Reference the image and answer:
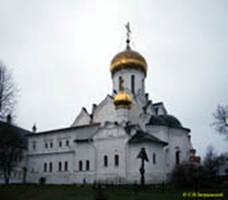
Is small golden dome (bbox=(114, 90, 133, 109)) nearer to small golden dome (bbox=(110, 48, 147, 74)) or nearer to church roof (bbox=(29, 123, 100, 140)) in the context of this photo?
church roof (bbox=(29, 123, 100, 140))

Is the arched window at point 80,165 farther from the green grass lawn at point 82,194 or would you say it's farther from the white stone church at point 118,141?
the green grass lawn at point 82,194

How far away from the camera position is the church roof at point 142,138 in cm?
4225

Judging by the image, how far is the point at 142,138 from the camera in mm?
42438

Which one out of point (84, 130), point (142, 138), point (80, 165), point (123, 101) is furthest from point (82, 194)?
point (84, 130)

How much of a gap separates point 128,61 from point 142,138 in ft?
37.4

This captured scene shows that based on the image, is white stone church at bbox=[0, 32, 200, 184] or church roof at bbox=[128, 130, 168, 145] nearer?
church roof at bbox=[128, 130, 168, 145]

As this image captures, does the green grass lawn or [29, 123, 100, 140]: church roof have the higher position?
[29, 123, 100, 140]: church roof

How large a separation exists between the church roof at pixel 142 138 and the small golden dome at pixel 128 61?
953 cm

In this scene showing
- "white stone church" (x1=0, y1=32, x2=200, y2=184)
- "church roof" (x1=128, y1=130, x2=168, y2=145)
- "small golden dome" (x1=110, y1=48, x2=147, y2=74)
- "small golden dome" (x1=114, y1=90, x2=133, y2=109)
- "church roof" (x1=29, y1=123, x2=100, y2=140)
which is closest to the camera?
"church roof" (x1=128, y1=130, x2=168, y2=145)

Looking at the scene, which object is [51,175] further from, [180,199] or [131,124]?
[180,199]

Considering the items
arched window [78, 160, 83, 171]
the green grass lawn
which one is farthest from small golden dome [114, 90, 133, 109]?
the green grass lawn

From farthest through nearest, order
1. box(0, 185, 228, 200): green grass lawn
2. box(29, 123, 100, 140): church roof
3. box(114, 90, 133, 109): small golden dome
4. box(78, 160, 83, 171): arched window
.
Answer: box(29, 123, 100, 140): church roof → box(78, 160, 83, 171): arched window → box(114, 90, 133, 109): small golden dome → box(0, 185, 228, 200): green grass lawn

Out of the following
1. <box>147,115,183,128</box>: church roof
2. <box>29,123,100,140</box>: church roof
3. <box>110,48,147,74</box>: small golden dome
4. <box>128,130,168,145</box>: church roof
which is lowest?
<box>128,130,168,145</box>: church roof

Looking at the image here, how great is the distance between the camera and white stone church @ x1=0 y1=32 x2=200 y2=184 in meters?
43.0
